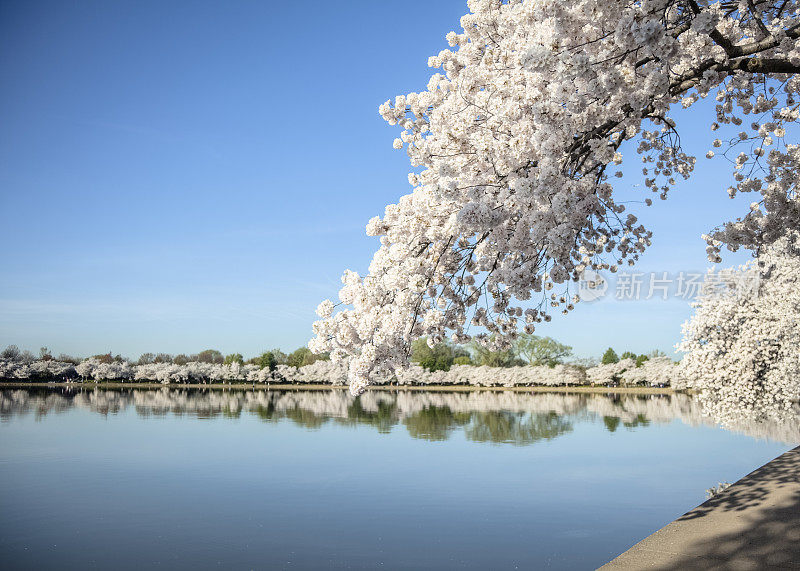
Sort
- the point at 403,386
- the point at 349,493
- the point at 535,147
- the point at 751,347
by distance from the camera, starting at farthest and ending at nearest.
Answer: the point at 403,386
the point at 751,347
the point at 349,493
the point at 535,147

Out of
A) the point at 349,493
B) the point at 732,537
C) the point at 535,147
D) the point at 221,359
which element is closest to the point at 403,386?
the point at 221,359

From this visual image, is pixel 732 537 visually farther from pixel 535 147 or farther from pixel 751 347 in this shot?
pixel 751 347

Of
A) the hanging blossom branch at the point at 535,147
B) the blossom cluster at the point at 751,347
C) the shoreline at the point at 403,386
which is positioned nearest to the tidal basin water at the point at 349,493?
the blossom cluster at the point at 751,347

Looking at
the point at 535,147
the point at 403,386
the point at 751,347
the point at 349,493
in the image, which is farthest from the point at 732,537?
the point at 403,386

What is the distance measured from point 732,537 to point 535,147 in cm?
535

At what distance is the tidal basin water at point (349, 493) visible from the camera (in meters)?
10.5

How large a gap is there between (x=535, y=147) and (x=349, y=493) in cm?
1190

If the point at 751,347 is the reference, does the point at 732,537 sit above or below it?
below

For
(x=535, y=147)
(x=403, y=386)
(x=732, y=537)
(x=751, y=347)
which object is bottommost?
(x=403, y=386)

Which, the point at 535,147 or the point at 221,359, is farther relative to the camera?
the point at 221,359

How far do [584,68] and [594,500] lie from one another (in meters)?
12.4

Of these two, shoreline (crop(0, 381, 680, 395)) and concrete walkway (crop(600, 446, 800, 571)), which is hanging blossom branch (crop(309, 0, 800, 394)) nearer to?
concrete walkway (crop(600, 446, 800, 571))

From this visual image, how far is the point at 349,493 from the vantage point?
15.1 metres

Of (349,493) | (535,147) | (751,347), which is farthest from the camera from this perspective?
(751,347)
